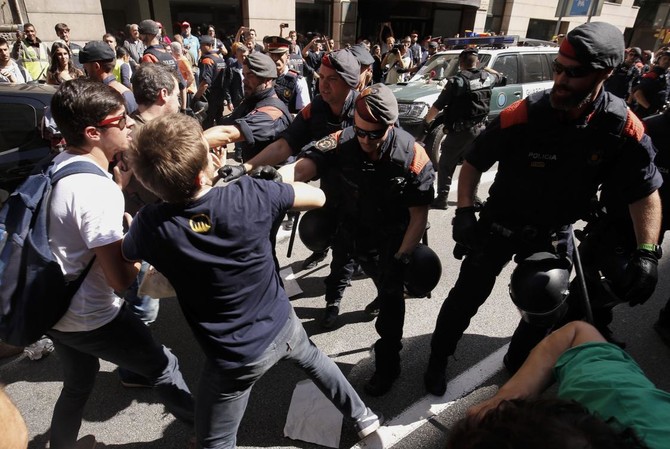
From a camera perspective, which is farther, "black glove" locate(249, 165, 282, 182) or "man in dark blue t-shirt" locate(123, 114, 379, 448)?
"black glove" locate(249, 165, 282, 182)

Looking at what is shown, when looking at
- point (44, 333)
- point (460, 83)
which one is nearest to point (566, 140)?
point (44, 333)

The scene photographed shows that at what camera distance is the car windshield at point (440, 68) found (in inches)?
292

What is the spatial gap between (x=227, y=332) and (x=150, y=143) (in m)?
0.74

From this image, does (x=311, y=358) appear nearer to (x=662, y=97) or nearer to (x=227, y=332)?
(x=227, y=332)

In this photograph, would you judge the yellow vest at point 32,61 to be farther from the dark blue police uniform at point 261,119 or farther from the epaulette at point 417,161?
the epaulette at point 417,161

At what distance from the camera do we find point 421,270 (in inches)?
90.0

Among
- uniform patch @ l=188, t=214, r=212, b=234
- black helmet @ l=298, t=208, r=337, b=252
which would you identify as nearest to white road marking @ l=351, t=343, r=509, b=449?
black helmet @ l=298, t=208, r=337, b=252

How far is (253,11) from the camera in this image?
13953 mm

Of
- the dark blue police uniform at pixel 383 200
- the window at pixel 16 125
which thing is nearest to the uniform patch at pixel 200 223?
the dark blue police uniform at pixel 383 200

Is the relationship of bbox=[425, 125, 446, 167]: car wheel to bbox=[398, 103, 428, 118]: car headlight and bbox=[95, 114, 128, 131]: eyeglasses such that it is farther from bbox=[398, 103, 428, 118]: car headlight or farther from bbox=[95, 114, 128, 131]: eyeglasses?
bbox=[95, 114, 128, 131]: eyeglasses

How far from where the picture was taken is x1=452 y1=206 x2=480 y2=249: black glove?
7.63ft

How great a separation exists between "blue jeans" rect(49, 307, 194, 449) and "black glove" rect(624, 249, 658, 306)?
7.76ft

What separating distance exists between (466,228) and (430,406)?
1129 mm

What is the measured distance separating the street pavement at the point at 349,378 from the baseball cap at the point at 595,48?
1971mm
